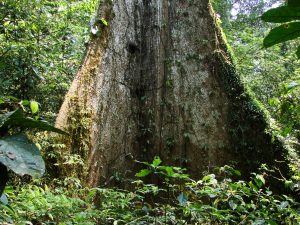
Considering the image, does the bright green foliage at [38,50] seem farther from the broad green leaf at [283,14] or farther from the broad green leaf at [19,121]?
the broad green leaf at [283,14]

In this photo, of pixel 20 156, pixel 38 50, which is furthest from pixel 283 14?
pixel 38 50

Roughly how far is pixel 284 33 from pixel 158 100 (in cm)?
444

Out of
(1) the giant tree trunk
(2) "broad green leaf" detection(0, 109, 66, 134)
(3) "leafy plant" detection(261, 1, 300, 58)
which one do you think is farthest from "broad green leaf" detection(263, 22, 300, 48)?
(1) the giant tree trunk

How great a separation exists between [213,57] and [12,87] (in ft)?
10.8

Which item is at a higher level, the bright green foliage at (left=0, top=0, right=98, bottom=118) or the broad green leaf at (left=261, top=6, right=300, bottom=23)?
the bright green foliage at (left=0, top=0, right=98, bottom=118)

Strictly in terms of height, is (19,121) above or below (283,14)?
below

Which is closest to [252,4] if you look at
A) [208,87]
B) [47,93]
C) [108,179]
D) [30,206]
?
[208,87]

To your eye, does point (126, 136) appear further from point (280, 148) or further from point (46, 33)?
point (46, 33)

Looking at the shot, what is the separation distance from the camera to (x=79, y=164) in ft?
14.5

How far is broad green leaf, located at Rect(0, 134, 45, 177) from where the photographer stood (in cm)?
113

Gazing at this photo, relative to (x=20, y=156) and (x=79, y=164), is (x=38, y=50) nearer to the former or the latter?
(x=79, y=164)

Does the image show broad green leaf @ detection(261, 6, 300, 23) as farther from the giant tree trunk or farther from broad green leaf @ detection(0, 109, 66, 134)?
the giant tree trunk

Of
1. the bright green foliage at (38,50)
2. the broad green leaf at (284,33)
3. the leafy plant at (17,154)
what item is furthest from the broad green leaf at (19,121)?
the bright green foliage at (38,50)

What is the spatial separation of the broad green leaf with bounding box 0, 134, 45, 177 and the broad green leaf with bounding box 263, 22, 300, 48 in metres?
0.87
